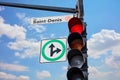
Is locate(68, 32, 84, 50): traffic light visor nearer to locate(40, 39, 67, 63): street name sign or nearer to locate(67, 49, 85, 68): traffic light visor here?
locate(67, 49, 85, 68): traffic light visor

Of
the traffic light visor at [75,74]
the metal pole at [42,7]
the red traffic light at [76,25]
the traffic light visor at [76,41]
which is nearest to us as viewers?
the traffic light visor at [75,74]

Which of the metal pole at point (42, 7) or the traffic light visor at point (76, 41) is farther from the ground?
the metal pole at point (42, 7)

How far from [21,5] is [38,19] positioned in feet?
1.83

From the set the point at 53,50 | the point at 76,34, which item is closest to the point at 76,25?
the point at 76,34

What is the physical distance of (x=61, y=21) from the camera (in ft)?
17.4

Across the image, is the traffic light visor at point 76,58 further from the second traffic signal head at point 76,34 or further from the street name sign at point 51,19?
the street name sign at point 51,19

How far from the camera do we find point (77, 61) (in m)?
4.05

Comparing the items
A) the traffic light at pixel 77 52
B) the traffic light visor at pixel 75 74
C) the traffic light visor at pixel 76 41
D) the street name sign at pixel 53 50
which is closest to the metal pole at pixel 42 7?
the street name sign at pixel 53 50

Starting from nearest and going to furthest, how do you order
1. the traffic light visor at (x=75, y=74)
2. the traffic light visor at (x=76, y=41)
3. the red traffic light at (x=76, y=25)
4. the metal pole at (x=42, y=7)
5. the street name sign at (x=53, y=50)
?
1. the traffic light visor at (x=75, y=74)
2. the traffic light visor at (x=76, y=41)
3. the red traffic light at (x=76, y=25)
4. the street name sign at (x=53, y=50)
5. the metal pole at (x=42, y=7)

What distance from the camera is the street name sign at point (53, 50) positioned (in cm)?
494

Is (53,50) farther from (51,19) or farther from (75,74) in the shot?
(75,74)

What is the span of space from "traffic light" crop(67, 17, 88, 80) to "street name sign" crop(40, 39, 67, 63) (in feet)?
2.10

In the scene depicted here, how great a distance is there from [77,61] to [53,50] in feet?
3.52

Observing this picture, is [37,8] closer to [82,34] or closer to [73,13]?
[73,13]
